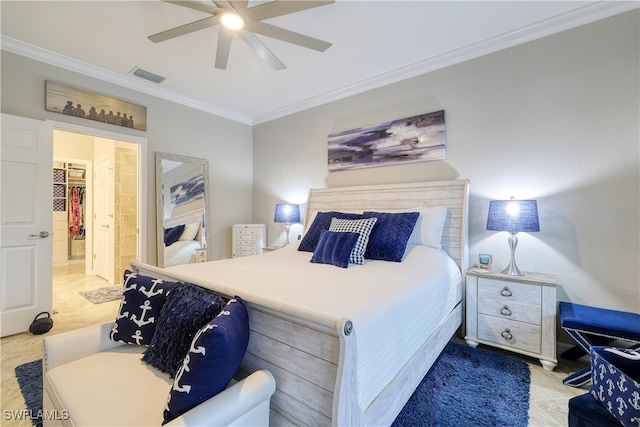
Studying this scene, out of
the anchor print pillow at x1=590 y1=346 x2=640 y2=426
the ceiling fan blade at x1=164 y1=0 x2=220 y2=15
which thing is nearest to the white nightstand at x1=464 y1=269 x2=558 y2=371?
the anchor print pillow at x1=590 y1=346 x2=640 y2=426

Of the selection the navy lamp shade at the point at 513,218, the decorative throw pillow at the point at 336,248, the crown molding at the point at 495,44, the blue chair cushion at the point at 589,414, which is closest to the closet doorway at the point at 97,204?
the decorative throw pillow at the point at 336,248

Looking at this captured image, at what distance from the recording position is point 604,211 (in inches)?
82.1

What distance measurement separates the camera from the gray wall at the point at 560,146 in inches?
80.1

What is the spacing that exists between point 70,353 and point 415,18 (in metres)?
3.21

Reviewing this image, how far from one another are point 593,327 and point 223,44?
3.23 metres

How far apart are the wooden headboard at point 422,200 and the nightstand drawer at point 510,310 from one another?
358 mm

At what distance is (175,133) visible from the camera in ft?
12.5

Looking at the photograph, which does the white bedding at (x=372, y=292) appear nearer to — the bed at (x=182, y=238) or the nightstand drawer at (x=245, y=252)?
the nightstand drawer at (x=245, y=252)

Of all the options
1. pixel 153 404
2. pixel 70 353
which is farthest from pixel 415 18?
pixel 70 353

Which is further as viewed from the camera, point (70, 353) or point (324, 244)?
point (324, 244)

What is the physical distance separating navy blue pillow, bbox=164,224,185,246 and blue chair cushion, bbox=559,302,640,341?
412 centimetres

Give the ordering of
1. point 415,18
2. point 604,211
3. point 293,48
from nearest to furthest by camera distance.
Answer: point 604,211 → point 415,18 → point 293,48

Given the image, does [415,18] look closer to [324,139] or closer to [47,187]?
[324,139]

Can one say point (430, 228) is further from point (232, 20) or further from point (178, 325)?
point (232, 20)
